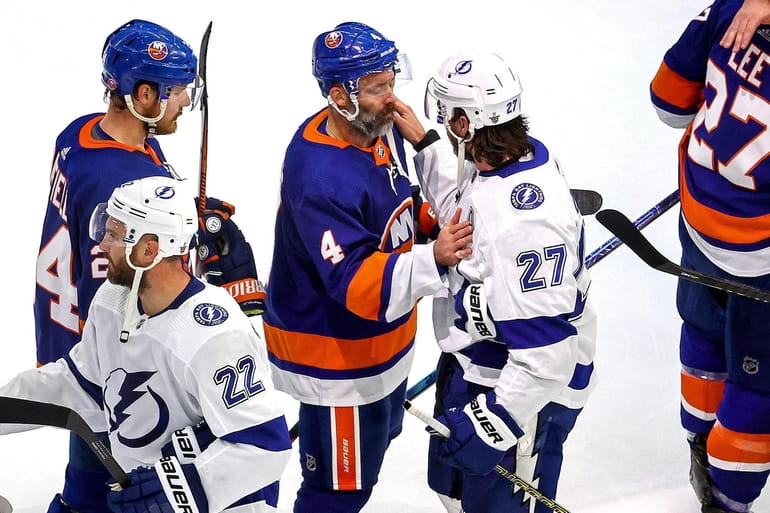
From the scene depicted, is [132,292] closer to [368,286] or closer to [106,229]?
[106,229]

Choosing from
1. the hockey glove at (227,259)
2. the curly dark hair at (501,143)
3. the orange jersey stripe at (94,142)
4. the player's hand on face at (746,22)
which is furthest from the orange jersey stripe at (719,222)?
the orange jersey stripe at (94,142)

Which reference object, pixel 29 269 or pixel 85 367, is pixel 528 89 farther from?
pixel 85 367

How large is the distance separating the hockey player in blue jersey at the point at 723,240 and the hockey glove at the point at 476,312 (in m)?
0.85

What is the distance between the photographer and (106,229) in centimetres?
241

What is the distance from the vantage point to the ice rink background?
3635mm

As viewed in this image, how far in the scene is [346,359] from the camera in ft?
9.80

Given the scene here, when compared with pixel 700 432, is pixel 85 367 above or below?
above

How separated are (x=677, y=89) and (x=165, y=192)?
5.13 feet

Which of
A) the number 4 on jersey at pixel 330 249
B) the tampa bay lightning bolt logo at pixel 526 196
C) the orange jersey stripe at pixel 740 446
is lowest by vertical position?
the orange jersey stripe at pixel 740 446

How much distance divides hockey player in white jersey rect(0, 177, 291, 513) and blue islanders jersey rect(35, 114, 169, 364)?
1.13 ft

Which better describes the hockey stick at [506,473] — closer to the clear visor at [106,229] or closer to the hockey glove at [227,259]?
the hockey glove at [227,259]

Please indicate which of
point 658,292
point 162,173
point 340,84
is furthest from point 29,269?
point 658,292

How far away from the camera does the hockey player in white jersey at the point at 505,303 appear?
2531mm

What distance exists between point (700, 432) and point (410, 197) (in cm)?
117
